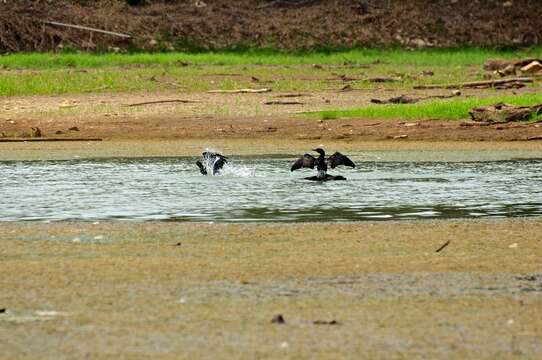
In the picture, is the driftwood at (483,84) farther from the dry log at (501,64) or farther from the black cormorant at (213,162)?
the black cormorant at (213,162)

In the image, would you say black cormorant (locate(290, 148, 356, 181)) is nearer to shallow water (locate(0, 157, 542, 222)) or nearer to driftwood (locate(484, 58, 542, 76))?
shallow water (locate(0, 157, 542, 222))

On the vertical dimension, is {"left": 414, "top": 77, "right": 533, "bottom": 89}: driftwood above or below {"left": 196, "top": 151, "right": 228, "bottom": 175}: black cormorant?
below

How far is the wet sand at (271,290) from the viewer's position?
19.5 feet

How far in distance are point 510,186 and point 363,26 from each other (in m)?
20.8

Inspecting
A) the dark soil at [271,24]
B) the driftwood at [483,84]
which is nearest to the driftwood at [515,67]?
the driftwood at [483,84]

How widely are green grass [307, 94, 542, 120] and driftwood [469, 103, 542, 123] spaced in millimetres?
587

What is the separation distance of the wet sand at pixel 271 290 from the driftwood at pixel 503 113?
902cm

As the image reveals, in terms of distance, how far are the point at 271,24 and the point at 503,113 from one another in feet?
46.8

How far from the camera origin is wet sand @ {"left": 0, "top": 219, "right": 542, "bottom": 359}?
234 inches

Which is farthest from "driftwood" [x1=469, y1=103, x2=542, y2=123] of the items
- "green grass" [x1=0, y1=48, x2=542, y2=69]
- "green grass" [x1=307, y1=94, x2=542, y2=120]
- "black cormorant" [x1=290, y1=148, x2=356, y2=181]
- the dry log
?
"green grass" [x1=0, y1=48, x2=542, y2=69]

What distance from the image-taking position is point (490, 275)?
7.62 meters

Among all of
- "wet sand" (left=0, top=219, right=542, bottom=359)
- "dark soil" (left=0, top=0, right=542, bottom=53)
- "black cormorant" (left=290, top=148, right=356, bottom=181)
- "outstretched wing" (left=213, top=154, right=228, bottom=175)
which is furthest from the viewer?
"dark soil" (left=0, top=0, right=542, bottom=53)

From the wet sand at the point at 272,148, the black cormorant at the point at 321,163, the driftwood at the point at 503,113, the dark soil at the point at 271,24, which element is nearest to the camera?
the black cormorant at the point at 321,163

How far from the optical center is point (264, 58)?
2991 cm
